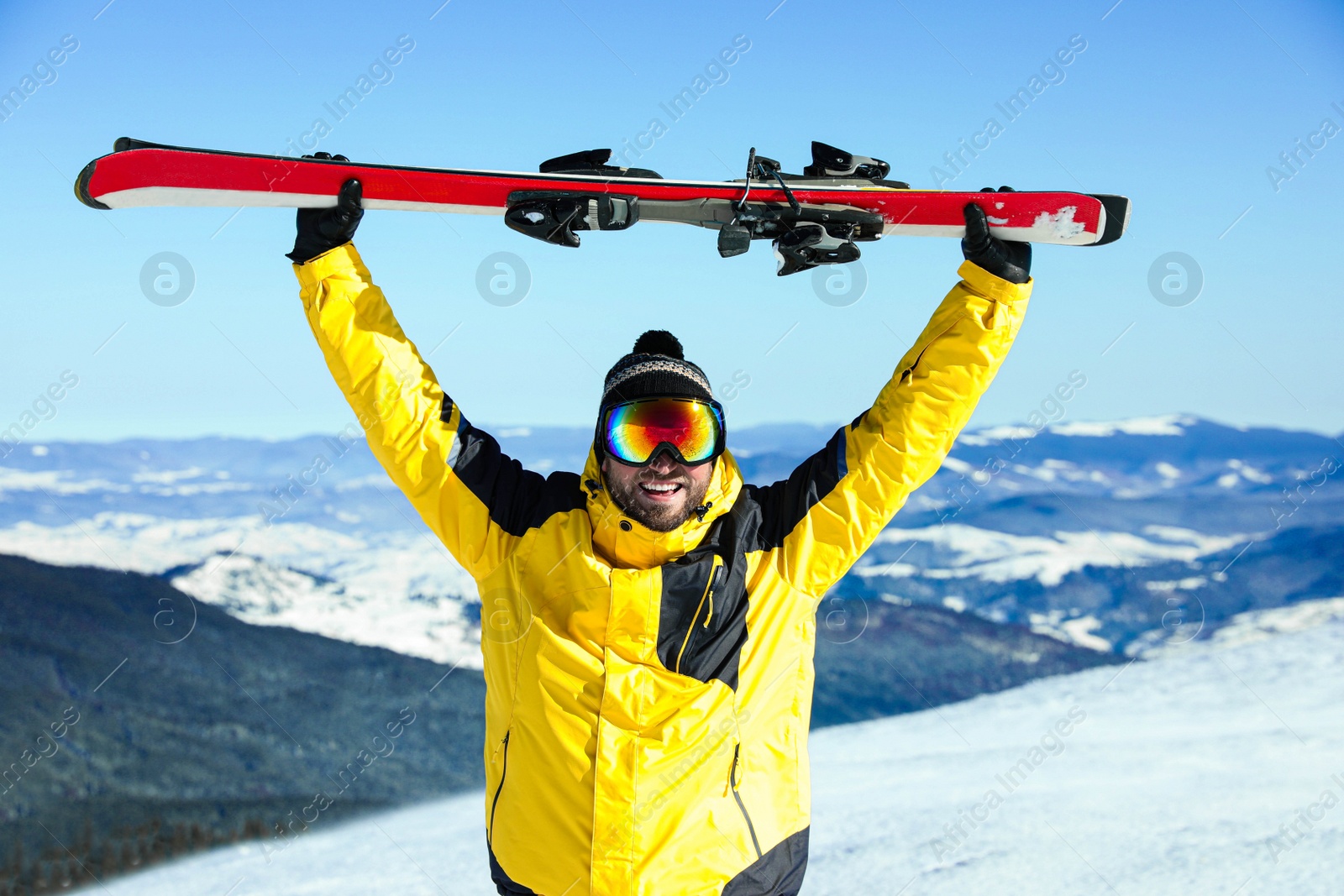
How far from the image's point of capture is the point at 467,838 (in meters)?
4.82

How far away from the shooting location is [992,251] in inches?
81.2

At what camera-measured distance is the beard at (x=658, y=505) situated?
194 centimetres

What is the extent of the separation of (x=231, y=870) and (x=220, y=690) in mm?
3200

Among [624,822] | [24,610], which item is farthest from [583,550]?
[24,610]

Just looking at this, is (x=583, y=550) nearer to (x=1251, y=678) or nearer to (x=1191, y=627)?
(x=1251, y=678)

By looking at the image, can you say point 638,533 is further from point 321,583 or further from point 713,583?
point 321,583

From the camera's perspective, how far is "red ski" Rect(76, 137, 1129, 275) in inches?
84.4

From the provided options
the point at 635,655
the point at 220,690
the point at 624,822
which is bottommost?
the point at 220,690

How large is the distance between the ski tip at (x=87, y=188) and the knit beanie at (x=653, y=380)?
1322 millimetres
